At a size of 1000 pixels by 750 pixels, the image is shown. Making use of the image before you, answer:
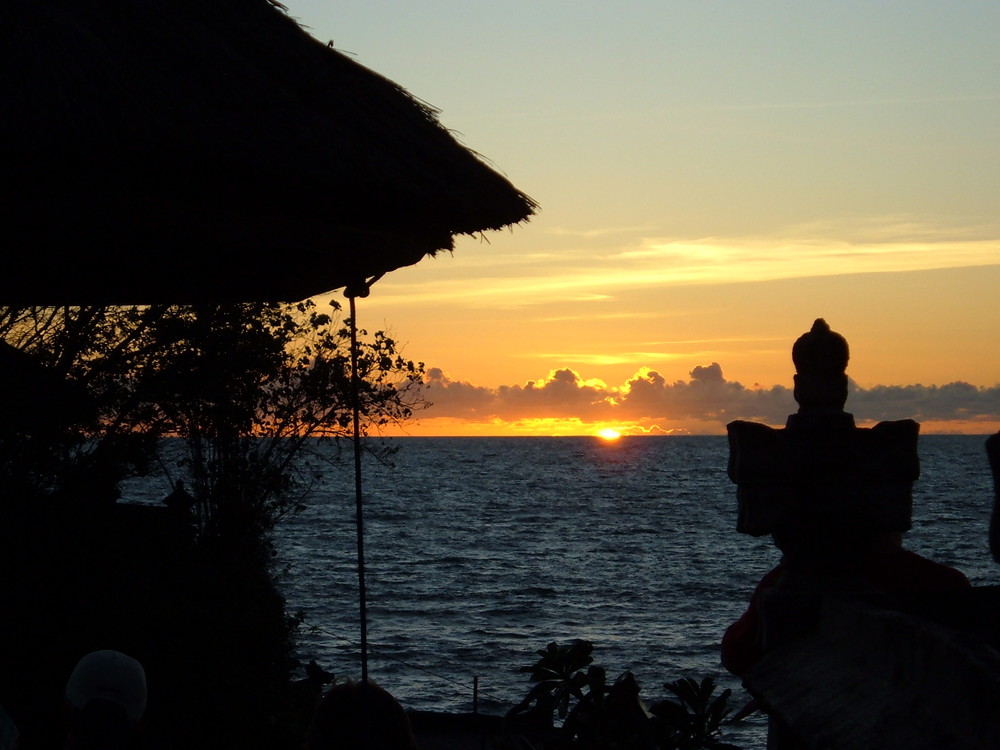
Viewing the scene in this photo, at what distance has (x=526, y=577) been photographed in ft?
216

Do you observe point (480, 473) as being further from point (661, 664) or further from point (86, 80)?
point (86, 80)

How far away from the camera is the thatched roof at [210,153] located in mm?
4066

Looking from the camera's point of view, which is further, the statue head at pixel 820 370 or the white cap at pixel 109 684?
the statue head at pixel 820 370

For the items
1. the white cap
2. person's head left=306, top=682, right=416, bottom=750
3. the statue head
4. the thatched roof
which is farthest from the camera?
the statue head

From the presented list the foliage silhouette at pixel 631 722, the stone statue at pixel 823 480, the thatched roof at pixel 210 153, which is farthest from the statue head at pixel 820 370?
the foliage silhouette at pixel 631 722

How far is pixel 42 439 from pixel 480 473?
157 m

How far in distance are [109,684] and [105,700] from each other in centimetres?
7

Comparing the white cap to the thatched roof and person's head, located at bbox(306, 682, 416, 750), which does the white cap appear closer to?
person's head, located at bbox(306, 682, 416, 750)

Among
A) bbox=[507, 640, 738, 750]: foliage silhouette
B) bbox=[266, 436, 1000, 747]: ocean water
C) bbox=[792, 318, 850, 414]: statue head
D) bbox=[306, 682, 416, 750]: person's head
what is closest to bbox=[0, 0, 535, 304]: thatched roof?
bbox=[792, 318, 850, 414]: statue head

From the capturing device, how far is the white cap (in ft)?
10.4

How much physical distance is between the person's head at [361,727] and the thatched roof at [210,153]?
6.89 ft

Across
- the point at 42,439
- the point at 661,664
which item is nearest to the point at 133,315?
the point at 42,439

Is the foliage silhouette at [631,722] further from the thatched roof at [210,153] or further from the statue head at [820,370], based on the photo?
the thatched roof at [210,153]

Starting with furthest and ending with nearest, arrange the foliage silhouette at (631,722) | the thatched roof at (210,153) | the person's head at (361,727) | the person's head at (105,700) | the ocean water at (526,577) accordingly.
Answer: the ocean water at (526,577) → the foliage silhouette at (631,722) → the thatched roof at (210,153) → the person's head at (361,727) → the person's head at (105,700)
